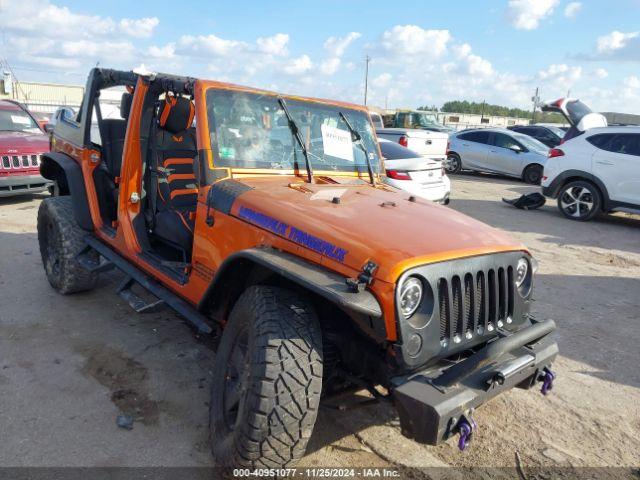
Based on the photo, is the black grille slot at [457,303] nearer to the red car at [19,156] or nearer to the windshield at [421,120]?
the red car at [19,156]

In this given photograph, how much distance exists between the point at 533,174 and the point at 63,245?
1330 centimetres

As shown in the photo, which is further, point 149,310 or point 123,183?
point 123,183

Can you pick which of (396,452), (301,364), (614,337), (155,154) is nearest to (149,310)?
(155,154)

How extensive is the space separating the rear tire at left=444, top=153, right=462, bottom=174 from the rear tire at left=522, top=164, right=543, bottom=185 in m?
2.03

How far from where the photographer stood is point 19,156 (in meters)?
8.68

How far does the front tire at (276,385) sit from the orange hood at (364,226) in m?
0.36

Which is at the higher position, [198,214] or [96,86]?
[96,86]

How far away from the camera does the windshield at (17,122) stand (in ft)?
30.9

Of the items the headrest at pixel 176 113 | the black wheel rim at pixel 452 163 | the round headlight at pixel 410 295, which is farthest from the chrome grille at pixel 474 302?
the black wheel rim at pixel 452 163

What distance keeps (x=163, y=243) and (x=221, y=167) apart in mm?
1369

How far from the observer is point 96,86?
4613 millimetres

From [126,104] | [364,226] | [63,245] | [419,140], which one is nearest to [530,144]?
[419,140]

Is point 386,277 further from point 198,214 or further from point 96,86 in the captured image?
point 96,86

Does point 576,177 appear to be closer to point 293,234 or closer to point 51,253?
point 293,234
